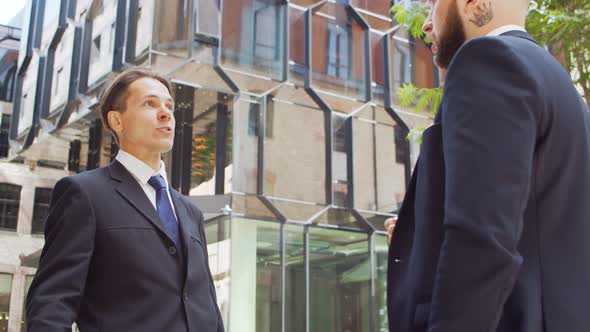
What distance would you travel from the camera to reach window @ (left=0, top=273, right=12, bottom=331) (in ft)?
31.3

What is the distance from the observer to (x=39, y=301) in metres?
2.23

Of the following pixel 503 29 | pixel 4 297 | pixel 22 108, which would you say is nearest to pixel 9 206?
pixel 4 297

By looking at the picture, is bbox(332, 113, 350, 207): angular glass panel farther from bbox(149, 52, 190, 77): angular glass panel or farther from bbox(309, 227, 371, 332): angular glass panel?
bbox(149, 52, 190, 77): angular glass panel

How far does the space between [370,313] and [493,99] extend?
1147 centimetres

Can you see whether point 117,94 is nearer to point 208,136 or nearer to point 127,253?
point 127,253

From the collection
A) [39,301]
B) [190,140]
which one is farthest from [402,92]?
[39,301]

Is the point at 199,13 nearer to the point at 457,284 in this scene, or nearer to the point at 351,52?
the point at 351,52

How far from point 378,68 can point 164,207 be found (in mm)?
11316

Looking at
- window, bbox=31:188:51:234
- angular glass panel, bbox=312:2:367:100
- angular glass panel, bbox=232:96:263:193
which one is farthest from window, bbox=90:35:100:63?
angular glass panel, bbox=312:2:367:100

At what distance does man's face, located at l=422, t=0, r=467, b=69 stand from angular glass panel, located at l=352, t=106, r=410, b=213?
10962 mm

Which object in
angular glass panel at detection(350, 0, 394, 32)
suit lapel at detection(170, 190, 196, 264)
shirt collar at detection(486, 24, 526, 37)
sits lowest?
suit lapel at detection(170, 190, 196, 264)

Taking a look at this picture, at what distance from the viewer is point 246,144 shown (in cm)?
1120

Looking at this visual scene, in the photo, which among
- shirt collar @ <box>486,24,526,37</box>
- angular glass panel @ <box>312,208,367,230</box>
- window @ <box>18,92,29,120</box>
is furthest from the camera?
angular glass panel @ <box>312,208,367,230</box>

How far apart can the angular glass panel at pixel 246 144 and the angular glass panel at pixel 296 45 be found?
1.08m
